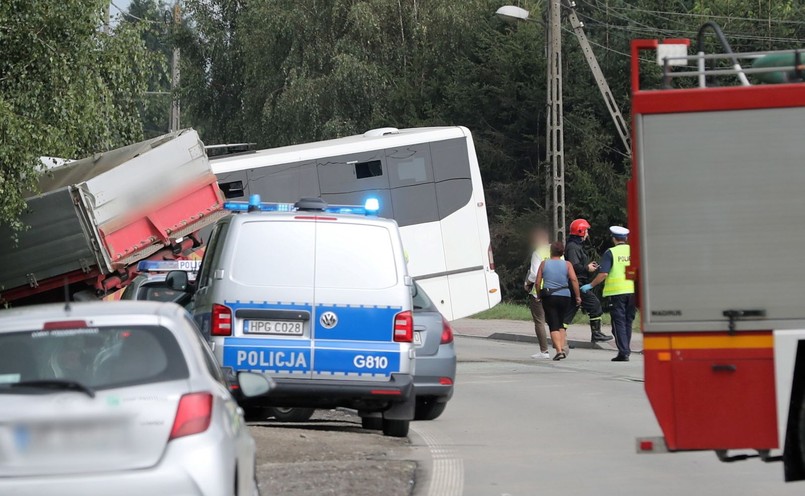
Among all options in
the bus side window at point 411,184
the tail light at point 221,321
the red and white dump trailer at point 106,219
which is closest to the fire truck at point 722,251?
the tail light at point 221,321

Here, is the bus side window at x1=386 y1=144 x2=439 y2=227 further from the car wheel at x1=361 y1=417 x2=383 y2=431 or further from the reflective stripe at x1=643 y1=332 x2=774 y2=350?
the reflective stripe at x1=643 y1=332 x2=774 y2=350

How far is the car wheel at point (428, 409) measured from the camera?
42.8 feet

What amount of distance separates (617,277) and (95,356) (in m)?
14.3

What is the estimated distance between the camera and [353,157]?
81.4 ft

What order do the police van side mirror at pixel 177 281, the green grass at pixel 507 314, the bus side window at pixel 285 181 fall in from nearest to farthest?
the police van side mirror at pixel 177 281
the bus side window at pixel 285 181
the green grass at pixel 507 314

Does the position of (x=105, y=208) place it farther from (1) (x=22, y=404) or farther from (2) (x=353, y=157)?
(1) (x=22, y=404)

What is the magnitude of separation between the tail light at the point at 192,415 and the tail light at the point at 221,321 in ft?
14.3

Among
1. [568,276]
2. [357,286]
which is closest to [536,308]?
[568,276]

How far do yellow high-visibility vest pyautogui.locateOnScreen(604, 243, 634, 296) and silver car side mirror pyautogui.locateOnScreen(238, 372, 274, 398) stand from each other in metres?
12.9

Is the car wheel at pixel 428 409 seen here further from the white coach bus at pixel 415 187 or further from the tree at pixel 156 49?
the white coach bus at pixel 415 187

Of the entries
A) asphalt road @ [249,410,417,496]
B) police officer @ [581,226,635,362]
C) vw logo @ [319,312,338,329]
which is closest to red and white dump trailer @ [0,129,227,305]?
police officer @ [581,226,635,362]

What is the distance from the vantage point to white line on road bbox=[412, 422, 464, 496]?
8922mm

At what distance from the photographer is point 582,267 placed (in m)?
22.0

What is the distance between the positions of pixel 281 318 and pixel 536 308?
10.8 meters
